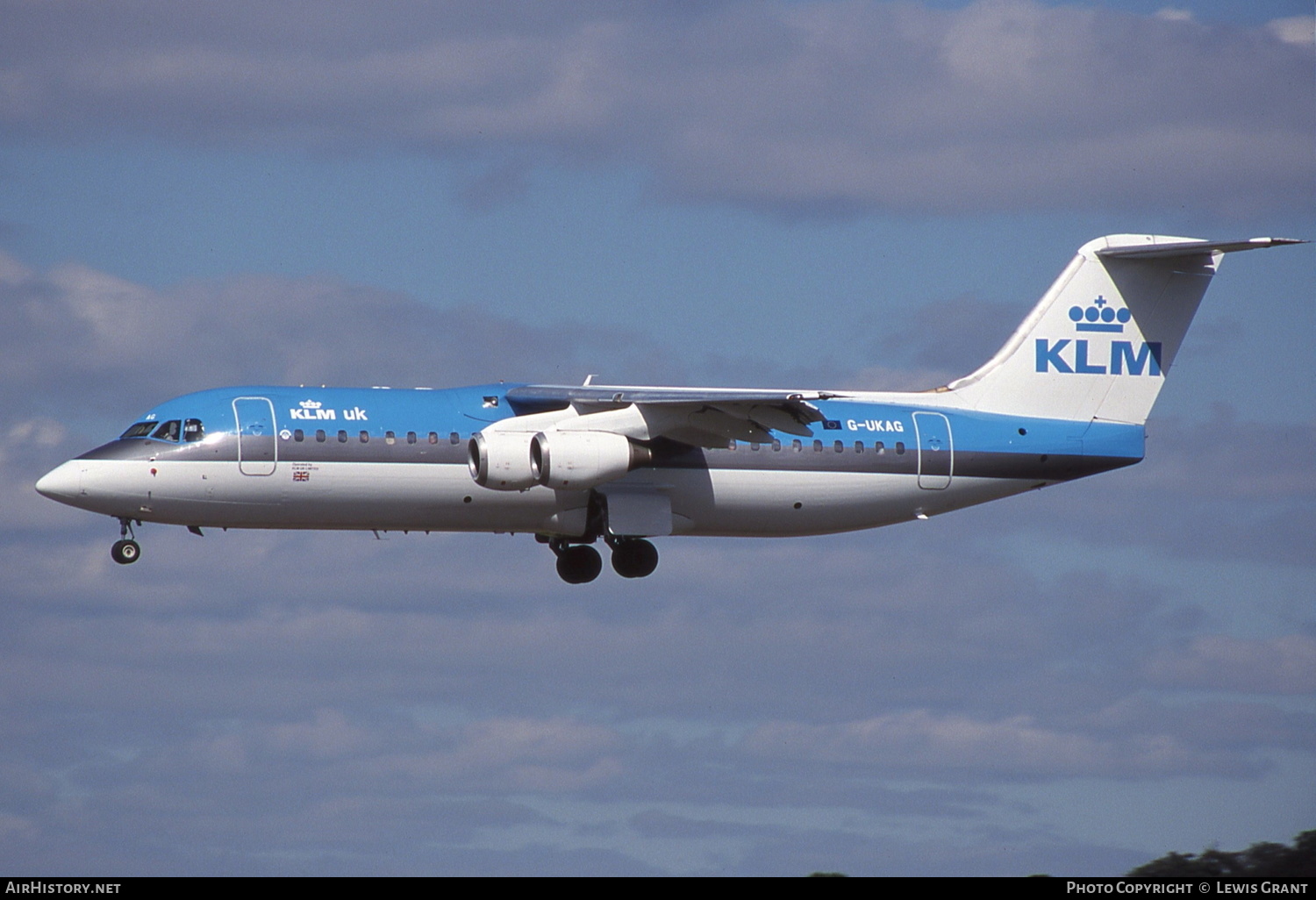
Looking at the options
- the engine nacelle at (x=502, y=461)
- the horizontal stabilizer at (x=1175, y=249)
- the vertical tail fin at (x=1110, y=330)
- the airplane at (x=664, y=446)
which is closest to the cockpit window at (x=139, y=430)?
the airplane at (x=664, y=446)

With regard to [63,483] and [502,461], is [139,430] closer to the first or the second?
[63,483]

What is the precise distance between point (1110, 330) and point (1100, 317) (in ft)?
1.06

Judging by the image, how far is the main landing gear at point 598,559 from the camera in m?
39.8

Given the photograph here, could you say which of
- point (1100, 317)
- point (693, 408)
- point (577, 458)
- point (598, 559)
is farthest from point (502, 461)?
point (1100, 317)

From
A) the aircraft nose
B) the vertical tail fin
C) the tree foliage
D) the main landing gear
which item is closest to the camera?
the tree foliage

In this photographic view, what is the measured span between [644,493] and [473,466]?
342 cm

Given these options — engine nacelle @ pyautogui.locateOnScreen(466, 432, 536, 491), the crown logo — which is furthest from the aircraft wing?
the crown logo

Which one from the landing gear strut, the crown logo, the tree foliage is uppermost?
the crown logo

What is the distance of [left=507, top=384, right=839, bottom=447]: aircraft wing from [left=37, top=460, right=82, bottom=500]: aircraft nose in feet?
24.6

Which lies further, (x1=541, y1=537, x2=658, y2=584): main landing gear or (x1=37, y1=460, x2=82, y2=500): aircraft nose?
(x1=541, y1=537, x2=658, y2=584): main landing gear

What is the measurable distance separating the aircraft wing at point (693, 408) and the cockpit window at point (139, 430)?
6206mm

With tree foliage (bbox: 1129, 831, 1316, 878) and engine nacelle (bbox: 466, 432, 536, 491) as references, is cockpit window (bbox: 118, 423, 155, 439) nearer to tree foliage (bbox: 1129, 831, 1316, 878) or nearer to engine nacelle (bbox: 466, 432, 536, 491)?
engine nacelle (bbox: 466, 432, 536, 491)

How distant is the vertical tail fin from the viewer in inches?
1651

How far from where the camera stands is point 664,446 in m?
38.4
